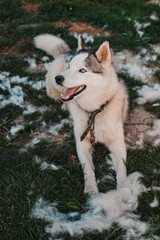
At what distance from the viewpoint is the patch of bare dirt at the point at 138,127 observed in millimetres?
3213

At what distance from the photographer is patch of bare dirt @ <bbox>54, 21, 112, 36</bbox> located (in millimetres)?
5566

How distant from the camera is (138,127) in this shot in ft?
11.4

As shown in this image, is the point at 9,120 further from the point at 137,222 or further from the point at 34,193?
the point at 137,222

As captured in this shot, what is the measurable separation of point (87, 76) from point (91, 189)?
119cm

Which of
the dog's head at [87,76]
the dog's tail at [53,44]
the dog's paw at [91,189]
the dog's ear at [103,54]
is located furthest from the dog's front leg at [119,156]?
the dog's tail at [53,44]

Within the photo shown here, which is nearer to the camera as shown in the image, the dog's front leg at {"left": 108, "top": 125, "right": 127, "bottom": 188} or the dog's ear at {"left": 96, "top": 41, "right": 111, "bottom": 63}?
the dog's front leg at {"left": 108, "top": 125, "right": 127, "bottom": 188}

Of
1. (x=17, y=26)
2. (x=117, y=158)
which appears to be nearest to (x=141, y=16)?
(x=17, y=26)

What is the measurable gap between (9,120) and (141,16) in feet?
13.1

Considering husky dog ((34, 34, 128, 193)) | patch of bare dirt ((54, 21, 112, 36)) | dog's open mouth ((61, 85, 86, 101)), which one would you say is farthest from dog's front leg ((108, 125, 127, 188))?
patch of bare dirt ((54, 21, 112, 36))

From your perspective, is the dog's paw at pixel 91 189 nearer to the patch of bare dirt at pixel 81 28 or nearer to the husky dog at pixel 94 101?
the husky dog at pixel 94 101

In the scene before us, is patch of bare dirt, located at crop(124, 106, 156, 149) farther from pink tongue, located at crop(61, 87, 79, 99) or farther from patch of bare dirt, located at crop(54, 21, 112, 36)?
patch of bare dirt, located at crop(54, 21, 112, 36)

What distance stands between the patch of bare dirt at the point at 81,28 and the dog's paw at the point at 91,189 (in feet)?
12.8

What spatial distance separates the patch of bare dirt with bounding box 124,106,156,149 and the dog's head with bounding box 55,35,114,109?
0.82 m

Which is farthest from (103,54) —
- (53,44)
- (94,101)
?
(53,44)
